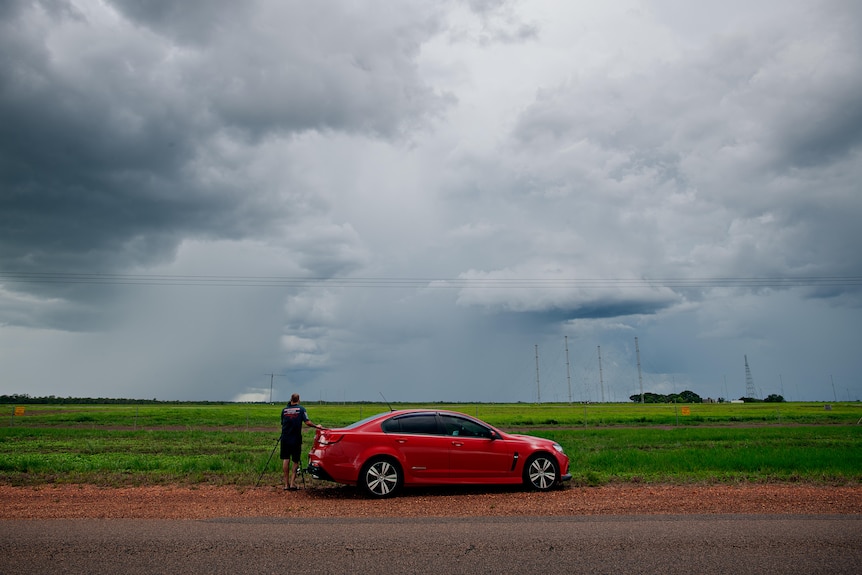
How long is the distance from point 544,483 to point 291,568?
7247 millimetres

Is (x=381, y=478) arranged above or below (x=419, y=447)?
below

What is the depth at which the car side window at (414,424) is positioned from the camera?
39.8 feet

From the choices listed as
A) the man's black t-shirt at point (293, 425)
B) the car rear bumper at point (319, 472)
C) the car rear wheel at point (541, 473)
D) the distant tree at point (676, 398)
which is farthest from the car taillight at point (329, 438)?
the distant tree at point (676, 398)

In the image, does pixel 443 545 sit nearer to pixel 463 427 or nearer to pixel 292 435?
pixel 463 427

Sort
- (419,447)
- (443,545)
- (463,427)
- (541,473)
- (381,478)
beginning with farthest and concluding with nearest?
(463,427)
(541,473)
(419,447)
(381,478)
(443,545)

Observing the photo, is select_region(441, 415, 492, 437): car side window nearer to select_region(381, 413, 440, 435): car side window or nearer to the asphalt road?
select_region(381, 413, 440, 435): car side window

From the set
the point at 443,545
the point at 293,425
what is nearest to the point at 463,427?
the point at 293,425

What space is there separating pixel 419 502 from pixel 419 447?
1.20 meters

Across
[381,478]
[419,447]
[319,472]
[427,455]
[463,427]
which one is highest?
[463,427]

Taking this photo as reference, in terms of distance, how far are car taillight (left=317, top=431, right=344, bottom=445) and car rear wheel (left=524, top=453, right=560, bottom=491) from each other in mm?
3948

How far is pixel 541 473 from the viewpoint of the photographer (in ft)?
41.0

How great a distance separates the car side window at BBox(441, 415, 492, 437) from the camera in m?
12.5

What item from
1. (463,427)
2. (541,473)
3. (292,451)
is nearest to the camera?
(541,473)

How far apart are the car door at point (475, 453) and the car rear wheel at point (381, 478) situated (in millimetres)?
1166
